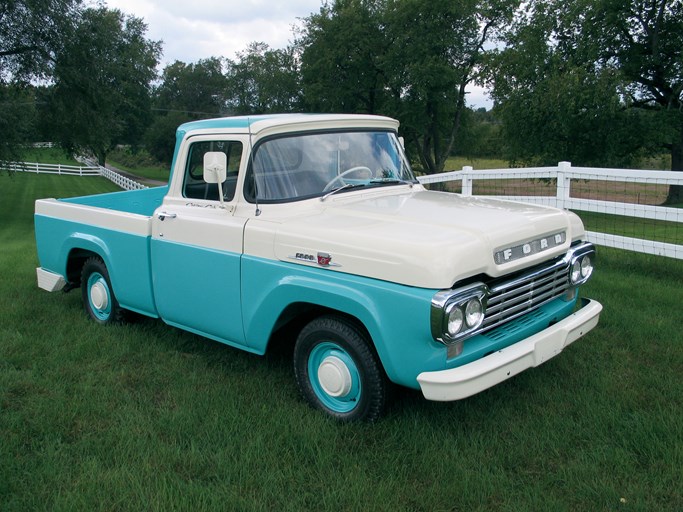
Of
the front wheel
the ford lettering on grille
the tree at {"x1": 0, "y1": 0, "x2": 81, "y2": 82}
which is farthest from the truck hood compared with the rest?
the tree at {"x1": 0, "y1": 0, "x2": 81, "y2": 82}

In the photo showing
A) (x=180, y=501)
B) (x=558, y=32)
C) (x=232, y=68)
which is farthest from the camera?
(x=232, y=68)

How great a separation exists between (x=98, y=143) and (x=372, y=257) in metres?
24.8

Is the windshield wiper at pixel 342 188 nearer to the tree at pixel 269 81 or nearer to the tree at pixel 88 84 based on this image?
the tree at pixel 88 84

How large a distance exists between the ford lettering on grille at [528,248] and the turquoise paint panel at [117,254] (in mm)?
2880

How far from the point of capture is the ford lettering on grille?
12.1 ft

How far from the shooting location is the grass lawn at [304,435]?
10.5 feet

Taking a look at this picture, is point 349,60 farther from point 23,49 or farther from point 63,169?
point 63,169

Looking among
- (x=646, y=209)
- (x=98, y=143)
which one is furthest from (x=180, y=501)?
(x=98, y=143)

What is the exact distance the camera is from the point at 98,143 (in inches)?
1009

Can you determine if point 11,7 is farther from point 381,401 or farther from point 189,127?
point 381,401

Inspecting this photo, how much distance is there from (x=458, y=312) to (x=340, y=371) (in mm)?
931

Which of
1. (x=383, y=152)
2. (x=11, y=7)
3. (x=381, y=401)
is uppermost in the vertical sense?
(x=11, y=7)

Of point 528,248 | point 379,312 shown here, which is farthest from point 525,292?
point 379,312

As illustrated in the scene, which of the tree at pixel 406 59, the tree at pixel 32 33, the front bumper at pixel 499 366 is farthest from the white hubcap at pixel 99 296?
the tree at pixel 406 59
